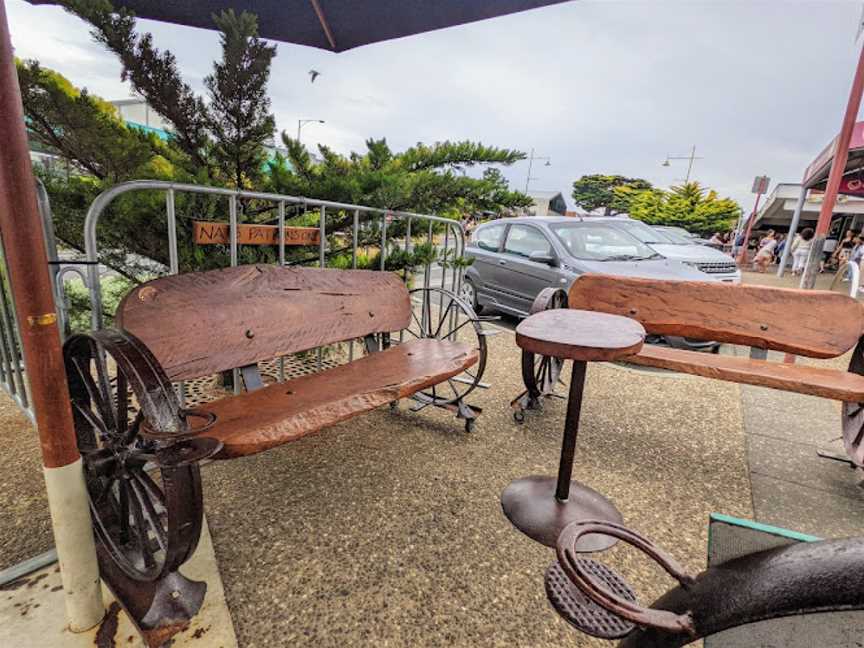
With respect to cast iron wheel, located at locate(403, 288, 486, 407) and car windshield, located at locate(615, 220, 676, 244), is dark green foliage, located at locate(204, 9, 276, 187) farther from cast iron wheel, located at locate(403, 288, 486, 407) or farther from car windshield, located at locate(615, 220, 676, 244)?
car windshield, located at locate(615, 220, 676, 244)

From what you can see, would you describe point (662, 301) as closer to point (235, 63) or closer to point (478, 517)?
point (478, 517)

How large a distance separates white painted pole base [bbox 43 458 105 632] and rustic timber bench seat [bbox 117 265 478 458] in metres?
0.39

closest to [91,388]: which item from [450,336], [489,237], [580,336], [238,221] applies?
[238,221]

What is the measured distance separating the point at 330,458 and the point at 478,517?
3.03ft

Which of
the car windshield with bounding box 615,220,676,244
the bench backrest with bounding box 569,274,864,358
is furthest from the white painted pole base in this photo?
the car windshield with bounding box 615,220,676,244

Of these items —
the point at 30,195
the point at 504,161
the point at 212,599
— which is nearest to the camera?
the point at 30,195

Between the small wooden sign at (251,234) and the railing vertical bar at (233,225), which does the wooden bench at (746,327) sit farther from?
the railing vertical bar at (233,225)

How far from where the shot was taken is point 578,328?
212 cm

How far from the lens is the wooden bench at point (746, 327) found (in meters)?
2.53

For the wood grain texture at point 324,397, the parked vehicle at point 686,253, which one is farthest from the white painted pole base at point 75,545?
the parked vehicle at point 686,253

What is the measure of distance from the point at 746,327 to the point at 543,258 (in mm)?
2533

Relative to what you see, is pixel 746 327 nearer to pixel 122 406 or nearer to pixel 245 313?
pixel 245 313

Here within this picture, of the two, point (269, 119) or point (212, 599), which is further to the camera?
point (269, 119)

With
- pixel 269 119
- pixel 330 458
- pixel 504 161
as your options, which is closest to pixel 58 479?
pixel 330 458
